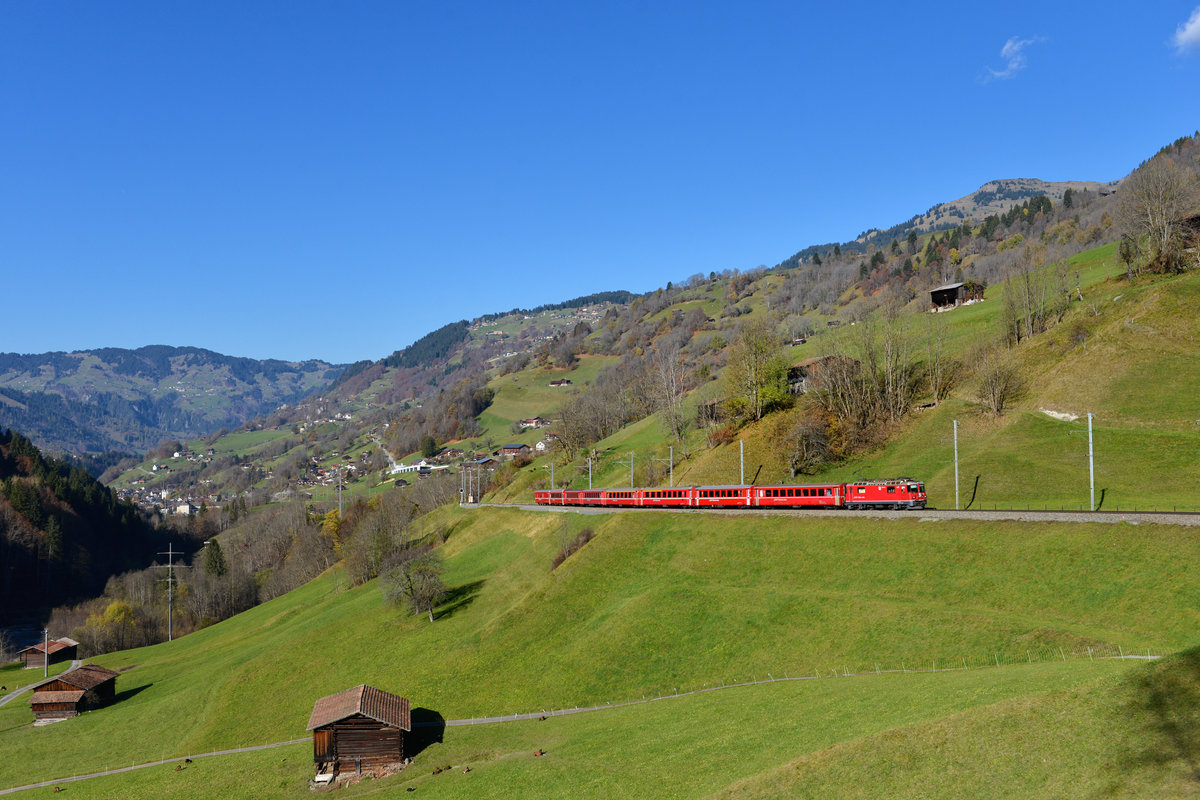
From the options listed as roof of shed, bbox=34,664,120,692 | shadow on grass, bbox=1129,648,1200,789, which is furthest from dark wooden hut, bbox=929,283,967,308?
roof of shed, bbox=34,664,120,692

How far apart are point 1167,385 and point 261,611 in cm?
12146

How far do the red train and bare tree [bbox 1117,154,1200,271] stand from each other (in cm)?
5646

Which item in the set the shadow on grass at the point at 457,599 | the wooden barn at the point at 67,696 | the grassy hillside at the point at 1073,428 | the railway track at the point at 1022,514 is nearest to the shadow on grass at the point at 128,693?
the wooden barn at the point at 67,696

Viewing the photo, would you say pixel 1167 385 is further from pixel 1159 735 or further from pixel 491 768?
pixel 491 768

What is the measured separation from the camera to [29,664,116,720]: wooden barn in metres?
70.4

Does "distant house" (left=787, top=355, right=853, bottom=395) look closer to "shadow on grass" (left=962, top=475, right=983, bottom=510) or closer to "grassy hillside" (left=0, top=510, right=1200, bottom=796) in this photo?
"shadow on grass" (left=962, top=475, right=983, bottom=510)

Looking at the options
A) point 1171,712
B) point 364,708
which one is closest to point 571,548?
point 364,708

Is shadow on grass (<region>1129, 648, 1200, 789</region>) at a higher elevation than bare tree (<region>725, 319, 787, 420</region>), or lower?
lower

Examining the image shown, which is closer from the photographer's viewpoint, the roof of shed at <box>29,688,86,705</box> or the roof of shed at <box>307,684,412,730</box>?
the roof of shed at <box>307,684,412,730</box>

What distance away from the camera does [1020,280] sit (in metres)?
115

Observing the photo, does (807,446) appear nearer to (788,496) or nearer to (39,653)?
(788,496)

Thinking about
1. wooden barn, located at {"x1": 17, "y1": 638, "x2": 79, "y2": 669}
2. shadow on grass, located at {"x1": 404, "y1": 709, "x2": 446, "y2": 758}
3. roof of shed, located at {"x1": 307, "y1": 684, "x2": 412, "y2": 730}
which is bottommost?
wooden barn, located at {"x1": 17, "y1": 638, "x2": 79, "y2": 669}

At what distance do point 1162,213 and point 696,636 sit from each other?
9305 centimetres

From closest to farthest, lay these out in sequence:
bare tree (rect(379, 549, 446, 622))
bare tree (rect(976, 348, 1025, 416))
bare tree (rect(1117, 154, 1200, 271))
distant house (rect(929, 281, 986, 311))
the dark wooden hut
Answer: bare tree (rect(379, 549, 446, 622))
bare tree (rect(976, 348, 1025, 416))
bare tree (rect(1117, 154, 1200, 271))
distant house (rect(929, 281, 986, 311))
the dark wooden hut
